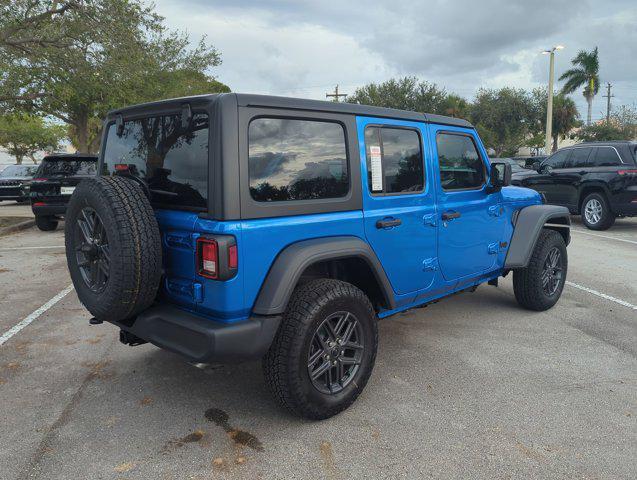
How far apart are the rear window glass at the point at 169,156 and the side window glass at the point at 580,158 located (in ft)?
33.3

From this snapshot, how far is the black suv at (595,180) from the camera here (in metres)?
9.90

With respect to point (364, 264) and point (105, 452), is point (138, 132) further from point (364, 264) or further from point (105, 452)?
point (105, 452)

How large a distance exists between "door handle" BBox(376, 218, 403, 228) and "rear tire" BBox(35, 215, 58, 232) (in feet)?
30.6

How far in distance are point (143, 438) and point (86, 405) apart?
620 mm

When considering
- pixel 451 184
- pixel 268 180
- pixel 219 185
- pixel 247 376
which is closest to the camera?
pixel 219 185

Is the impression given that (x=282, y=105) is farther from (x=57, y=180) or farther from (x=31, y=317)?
(x=57, y=180)

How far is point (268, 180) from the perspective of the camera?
2.75m

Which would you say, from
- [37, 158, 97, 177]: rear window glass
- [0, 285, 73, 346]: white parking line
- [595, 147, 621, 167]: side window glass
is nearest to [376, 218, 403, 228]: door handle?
[0, 285, 73, 346]: white parking line

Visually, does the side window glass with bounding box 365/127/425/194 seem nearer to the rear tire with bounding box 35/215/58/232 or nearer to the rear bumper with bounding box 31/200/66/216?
the rear bumper with bounding box 31/200/66/216

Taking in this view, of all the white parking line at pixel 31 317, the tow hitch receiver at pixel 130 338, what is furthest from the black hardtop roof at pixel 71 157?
the tow hitch receiver at pixel 130 338

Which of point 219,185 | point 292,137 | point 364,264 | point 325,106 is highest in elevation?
point 325,106

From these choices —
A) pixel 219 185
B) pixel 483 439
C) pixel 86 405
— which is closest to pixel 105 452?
pixel 86 405

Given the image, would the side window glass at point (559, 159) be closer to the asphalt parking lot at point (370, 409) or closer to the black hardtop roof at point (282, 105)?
the asphalt parking lot at point (370, 409)

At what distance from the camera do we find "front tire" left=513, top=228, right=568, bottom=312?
4.79 m
